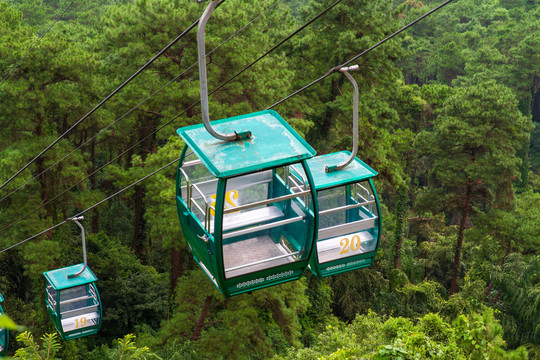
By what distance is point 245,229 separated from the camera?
Answer: 5.70 meters

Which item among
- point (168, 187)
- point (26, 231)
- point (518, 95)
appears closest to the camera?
point (168, 187)

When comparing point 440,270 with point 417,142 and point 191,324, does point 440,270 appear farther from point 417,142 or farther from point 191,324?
point 191,324

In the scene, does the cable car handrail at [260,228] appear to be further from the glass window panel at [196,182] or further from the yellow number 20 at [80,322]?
the yellow number 20 at [80,322]

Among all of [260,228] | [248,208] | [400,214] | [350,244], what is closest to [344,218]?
[350,244]

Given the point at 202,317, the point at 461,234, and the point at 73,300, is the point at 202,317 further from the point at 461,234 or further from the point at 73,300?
the point at 461,234

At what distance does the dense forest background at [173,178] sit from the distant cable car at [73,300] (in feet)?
3.50

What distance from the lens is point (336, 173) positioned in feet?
23.8

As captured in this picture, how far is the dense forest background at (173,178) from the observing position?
16.1 meters

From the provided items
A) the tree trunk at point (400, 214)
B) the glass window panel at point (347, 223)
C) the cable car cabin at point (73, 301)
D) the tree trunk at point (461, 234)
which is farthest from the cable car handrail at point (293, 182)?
the tree trunk at point (400, 214)

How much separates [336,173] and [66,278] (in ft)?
28.1

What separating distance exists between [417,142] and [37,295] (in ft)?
52.0

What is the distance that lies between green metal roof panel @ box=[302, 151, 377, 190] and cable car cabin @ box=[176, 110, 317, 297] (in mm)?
693

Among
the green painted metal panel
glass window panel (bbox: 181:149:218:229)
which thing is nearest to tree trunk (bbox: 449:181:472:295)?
the green painted metal panel

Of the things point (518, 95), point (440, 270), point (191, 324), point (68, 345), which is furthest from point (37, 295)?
point (518, 95)
